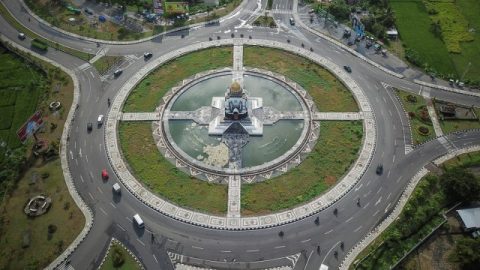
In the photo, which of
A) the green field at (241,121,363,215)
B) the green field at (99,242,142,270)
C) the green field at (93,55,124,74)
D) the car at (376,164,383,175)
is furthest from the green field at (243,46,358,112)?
the green field at (99,242,142,270)

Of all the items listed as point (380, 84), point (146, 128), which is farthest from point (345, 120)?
point (146, 128)

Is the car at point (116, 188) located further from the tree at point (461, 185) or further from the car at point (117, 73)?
the tree at point (461, 185)

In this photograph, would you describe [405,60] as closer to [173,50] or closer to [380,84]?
[380,84]

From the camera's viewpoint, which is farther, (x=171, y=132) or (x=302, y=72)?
(x=302, y=72)

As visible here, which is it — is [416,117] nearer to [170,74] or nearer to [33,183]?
[170,74]

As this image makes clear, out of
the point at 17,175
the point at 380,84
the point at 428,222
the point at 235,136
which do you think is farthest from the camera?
the point at 380,84

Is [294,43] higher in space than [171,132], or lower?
higher

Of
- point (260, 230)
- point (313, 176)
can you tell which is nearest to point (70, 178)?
point (260, 230)

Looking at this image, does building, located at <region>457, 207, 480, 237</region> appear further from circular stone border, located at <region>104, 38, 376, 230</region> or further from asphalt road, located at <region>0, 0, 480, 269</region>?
circular stone border, located at <region>104, 38, 376, 230</region>
